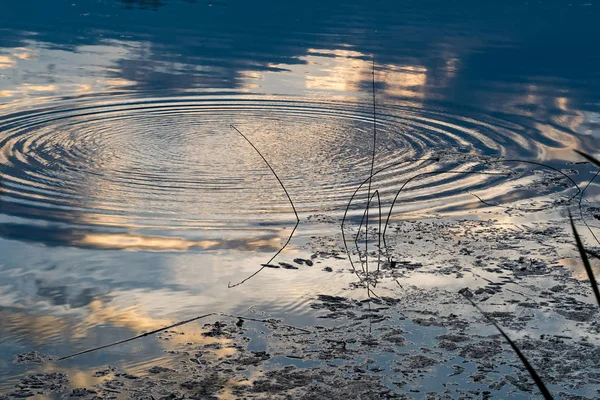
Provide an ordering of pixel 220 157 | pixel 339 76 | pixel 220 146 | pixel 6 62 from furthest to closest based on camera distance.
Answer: pixel 6 62
pixel 339 76
pixel 220 146
pixel 220 157

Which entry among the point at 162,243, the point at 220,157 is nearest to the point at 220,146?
the point at 220,157

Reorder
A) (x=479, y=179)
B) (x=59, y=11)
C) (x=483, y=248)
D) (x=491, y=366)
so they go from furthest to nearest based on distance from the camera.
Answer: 1. (x=59, y=11)
2. (x=479, y=179)
3. (x=483, y=248)
4. (x=491, y=366)

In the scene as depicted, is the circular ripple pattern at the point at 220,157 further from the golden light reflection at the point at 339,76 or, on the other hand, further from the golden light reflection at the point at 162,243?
the golden light reflection at the point at 339,76

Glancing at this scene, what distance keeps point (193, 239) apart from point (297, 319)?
5.29ft

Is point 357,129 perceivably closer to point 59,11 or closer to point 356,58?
point 356,58

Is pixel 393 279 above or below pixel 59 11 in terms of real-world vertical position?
below

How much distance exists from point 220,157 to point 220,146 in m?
0.53

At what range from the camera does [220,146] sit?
9.26 meters

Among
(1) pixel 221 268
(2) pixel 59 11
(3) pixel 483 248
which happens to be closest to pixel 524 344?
(3) pixel 483 248

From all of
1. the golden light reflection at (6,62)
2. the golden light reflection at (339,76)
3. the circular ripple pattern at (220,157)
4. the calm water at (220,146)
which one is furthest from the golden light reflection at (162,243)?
the golden light reflection at (6,62)

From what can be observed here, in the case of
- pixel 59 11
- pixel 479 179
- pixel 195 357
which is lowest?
pixel 195 357

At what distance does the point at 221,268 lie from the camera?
5891 mm

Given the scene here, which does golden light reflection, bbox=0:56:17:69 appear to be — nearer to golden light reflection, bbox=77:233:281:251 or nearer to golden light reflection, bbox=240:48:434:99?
golden light reflection, bbox=240:48:434:99

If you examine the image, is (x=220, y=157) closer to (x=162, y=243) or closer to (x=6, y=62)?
(x=162, y=243)
